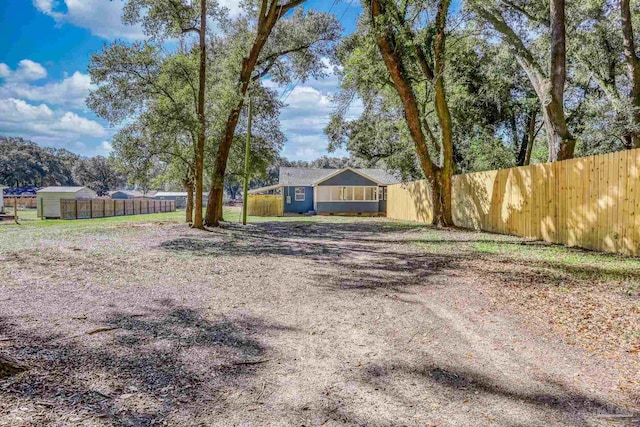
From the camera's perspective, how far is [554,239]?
30.6 feet

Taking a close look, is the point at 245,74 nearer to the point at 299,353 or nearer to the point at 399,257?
the point at 399,257

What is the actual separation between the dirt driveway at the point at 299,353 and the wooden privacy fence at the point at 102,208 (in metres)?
22.8

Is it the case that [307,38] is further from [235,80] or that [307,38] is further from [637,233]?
[637,233]

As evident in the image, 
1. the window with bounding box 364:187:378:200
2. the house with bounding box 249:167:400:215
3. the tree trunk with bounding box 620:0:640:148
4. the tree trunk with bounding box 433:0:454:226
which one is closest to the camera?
the tree trunk with bounding box 620:0:640:148

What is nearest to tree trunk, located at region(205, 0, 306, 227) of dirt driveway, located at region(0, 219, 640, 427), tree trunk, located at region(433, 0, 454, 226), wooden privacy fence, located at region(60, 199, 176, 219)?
tree trunk, located at region(433, 0, 454, 226)

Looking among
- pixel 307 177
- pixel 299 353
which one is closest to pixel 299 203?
pixel 307 177

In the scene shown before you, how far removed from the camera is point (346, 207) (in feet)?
92.4

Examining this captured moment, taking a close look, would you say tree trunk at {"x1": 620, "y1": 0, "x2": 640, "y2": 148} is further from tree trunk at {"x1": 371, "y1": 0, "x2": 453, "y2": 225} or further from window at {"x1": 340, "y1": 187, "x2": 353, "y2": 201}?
window at {"x1": 340, "y1": 187, "x2": 353, "y2": 201}

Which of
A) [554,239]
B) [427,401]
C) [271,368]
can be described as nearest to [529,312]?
[427,401]

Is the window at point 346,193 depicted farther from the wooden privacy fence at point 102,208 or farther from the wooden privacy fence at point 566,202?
the wooden privacy fence at point 102,208

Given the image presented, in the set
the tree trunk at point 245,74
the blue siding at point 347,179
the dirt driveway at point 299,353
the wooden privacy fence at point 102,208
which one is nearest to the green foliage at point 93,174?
the wooden privacy fence at point 102,208

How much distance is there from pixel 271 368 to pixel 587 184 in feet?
27.2

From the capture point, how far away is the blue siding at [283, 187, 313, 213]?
94.0 ft

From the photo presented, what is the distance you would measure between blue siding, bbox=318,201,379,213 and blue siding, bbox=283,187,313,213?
1.28 meters
